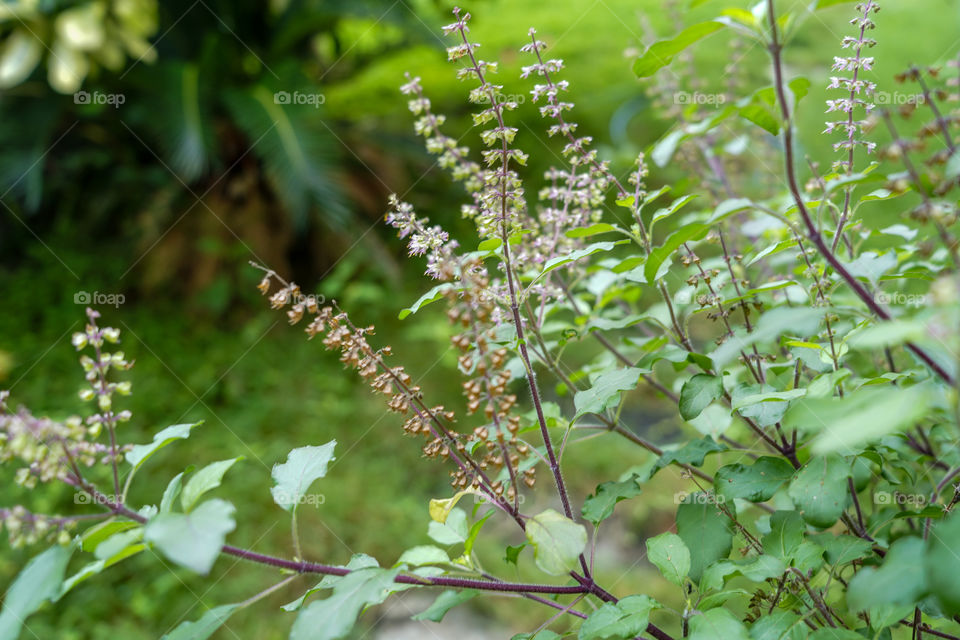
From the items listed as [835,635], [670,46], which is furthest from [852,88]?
[835,635]

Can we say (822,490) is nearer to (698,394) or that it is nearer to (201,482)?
(698,394)

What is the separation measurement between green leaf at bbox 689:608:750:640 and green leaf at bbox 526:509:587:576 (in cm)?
18

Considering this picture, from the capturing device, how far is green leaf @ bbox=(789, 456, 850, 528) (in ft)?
3.01

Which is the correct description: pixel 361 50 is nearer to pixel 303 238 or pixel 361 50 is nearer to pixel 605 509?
pixel 303 238

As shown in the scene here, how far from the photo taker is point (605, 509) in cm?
112

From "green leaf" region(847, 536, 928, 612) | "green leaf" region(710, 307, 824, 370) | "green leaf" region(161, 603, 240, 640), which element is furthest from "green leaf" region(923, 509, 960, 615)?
"green leaf" region(161, 603, 240, 640)

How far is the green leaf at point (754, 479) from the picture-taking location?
41.0 inches

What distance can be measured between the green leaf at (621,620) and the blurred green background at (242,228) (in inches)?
80.6

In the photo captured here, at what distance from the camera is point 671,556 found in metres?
1.01

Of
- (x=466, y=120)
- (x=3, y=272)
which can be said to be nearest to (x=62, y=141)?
(x=3, y=272)

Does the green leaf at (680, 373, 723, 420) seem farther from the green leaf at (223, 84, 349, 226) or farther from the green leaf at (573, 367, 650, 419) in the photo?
the green leaf at (223, 84, 349, 226)

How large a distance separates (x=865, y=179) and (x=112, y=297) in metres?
4.73

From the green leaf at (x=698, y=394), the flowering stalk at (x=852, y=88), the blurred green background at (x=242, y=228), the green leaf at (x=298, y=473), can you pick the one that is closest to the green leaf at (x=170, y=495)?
the green leaf at (x=298, y=473)

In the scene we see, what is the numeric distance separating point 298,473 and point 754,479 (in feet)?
2.42
